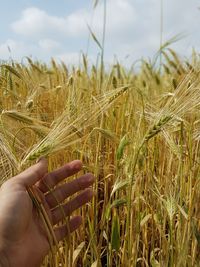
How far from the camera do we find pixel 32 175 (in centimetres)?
96

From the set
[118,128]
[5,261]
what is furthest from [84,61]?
[5,261]

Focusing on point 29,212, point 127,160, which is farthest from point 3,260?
point 127,160

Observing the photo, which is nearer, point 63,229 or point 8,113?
point 8,113

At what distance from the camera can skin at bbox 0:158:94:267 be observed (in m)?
0.95

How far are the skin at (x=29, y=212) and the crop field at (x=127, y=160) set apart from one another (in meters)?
0.03

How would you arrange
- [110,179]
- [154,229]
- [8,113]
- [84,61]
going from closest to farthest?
[8,113] → [154,229] → [110,179] → [84,61]

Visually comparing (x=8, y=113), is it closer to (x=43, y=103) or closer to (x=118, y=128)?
(x=118, y=128)

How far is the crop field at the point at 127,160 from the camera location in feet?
3.19

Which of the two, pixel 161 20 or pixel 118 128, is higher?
pixel 161 20

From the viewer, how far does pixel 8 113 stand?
999 mm

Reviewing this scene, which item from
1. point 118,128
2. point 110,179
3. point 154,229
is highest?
point 118,128

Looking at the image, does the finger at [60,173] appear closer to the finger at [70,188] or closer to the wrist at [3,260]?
the finger at [70,188]

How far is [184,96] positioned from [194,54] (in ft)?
2.24

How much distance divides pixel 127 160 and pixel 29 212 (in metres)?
0.23
